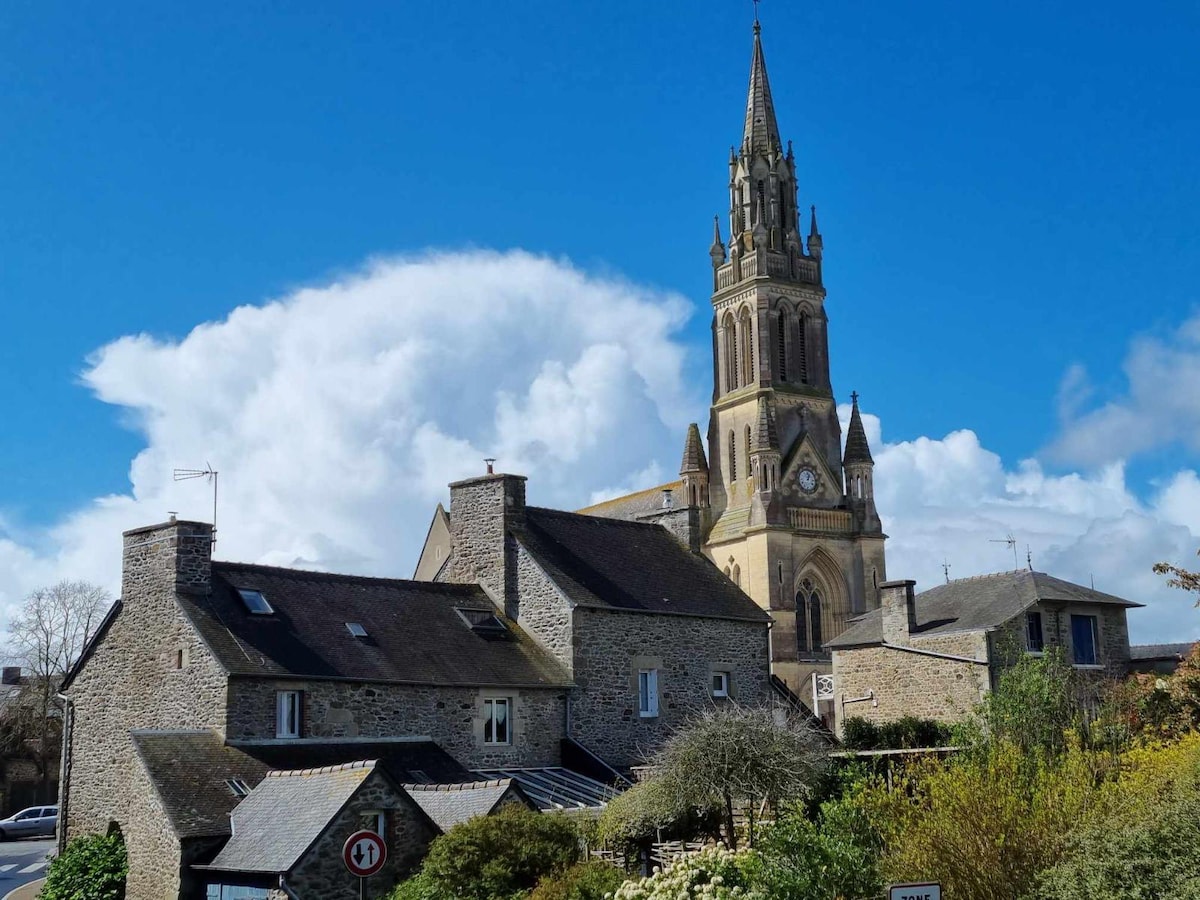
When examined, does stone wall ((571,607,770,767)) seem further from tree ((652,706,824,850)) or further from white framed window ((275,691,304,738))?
tree ((652,706,824,850))

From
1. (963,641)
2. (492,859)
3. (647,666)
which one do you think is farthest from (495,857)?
(963,641)

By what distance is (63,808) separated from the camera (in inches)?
1138

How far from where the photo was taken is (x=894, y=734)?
3469 centimetres

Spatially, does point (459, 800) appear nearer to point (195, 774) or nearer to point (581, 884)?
point (195, 774)

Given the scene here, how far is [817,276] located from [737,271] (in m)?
4.54

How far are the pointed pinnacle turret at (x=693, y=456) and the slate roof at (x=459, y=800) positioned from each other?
51.3 meters

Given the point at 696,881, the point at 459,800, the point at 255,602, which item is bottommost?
the point at 696,881

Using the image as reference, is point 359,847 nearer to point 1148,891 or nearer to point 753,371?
point 1148,891

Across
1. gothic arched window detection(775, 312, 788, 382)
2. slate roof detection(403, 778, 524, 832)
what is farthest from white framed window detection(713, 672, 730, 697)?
gothic arched window detection(775, 312, 788, 382)

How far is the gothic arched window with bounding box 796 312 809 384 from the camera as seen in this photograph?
A: 76.1 m

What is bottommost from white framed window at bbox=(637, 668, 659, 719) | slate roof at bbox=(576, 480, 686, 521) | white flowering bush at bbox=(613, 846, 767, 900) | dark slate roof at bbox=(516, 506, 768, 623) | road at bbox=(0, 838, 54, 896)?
road at bbox=(0, 838, 54, 896)

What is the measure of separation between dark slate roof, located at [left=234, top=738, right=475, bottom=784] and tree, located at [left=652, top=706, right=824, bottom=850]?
660cm

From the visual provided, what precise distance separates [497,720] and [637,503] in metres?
46.3

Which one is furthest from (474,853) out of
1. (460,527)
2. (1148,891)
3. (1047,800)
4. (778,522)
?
(778,522)
